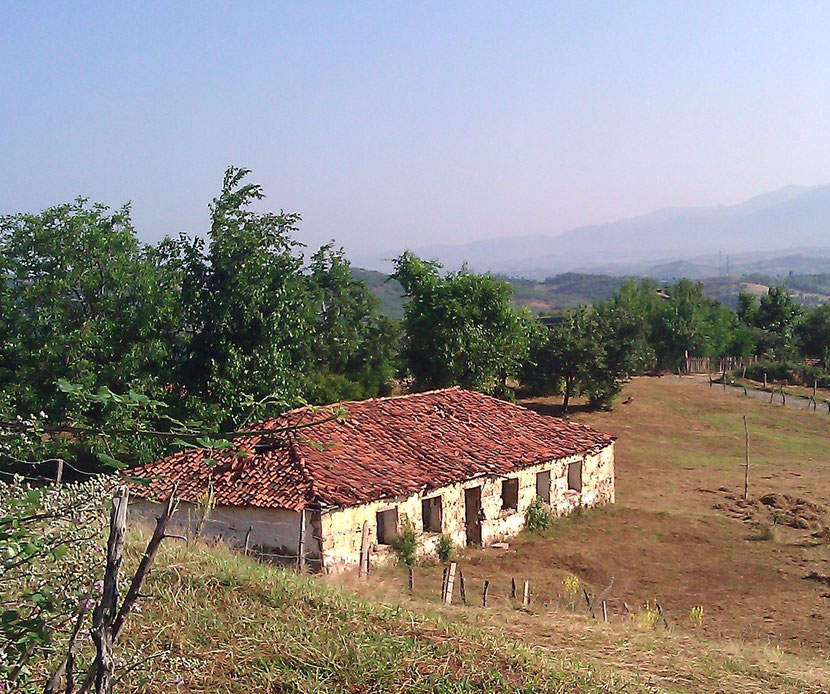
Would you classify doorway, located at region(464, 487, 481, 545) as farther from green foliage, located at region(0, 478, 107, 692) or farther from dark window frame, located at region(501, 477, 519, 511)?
green foliage, located at region(0, 478, 107, 692)

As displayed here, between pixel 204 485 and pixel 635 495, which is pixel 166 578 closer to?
pixel 204 485

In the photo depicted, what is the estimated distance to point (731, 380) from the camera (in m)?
56.0

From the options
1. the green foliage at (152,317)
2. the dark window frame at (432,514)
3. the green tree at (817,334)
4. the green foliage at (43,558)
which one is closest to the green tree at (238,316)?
the green foliage at (152,317)

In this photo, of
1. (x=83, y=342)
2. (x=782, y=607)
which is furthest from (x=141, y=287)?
(x=782, y=607)

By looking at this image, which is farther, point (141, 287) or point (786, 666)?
point (141, 287)

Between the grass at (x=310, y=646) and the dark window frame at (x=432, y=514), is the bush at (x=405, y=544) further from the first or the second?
the grass at (x=310, y=646)

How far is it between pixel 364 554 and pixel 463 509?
17.2ft

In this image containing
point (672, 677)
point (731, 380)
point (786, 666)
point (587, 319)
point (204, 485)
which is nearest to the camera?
point (672, 677)

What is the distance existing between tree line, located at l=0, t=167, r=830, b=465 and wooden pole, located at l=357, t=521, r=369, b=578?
15.7 ft

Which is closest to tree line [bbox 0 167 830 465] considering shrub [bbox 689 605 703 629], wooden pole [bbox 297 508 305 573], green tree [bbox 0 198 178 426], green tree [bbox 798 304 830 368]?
green tree [bbox 0 198 178 426]

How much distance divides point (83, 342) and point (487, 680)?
65.6ft

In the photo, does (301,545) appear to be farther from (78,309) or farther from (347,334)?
(347,334)

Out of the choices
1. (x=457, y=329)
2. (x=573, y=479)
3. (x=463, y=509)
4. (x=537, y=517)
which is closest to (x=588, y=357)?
(x=457, y=329)

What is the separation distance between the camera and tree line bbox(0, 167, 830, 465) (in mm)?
24406
